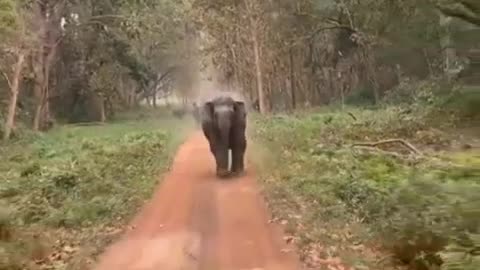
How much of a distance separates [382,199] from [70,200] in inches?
232

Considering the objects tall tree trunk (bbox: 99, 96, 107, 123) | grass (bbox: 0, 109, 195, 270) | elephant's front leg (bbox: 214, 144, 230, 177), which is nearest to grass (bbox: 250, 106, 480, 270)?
elephant's front leg (bbox: 214, 144, 230, 177)

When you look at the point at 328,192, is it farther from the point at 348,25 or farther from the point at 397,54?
the point at 348,25

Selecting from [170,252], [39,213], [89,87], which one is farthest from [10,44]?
[89,87]

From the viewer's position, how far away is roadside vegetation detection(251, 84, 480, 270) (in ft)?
14.3

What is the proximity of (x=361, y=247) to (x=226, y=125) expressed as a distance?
782cm

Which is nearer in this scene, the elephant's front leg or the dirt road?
the dirt road

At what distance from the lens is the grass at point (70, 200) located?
356 inches

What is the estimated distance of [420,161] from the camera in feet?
37.3


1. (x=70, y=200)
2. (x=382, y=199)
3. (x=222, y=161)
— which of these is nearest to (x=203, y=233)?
A: (x=382, y=199)

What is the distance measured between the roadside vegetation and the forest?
26mm

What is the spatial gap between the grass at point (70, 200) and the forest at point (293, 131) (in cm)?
5

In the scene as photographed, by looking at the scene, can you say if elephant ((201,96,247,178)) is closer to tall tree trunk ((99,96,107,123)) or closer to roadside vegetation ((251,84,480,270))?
roadside vegetation ((251,84,480,270))

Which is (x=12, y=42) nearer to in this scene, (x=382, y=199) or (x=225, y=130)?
(x=225, y=130)

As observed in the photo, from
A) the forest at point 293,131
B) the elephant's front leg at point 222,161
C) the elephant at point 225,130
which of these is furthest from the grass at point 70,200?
the elephant at point 225,130
